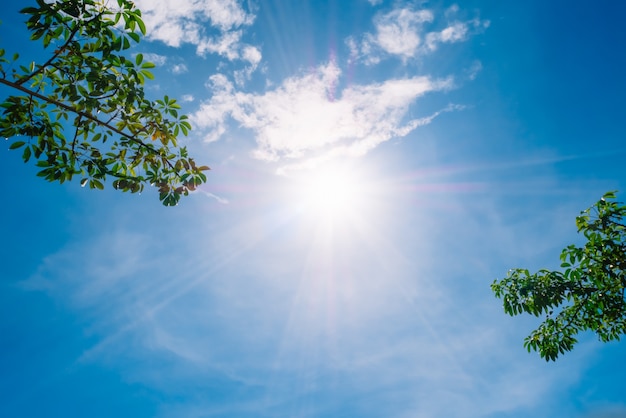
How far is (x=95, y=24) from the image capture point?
4.75 metres

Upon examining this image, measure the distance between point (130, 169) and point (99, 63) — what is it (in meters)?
1.69

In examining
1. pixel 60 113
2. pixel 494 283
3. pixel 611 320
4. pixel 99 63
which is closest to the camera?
pixel 99 63

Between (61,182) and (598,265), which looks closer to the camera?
(61,182)

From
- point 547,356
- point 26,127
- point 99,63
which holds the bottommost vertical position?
point 547,356

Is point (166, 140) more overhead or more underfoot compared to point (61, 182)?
more overhead

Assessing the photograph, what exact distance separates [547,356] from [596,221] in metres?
3.21

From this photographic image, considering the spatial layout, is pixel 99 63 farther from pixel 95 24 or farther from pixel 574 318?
pixel 574 318

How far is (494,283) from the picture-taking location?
8336 mm

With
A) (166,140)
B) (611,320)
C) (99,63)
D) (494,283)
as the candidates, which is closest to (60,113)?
(99,63)

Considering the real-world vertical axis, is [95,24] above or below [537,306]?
above

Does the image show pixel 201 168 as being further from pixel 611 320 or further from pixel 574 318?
pixel 611 320

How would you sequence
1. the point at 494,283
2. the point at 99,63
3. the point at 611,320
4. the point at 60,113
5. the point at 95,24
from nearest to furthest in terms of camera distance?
the point at 95,24
the point at 99,63
the point at 60,113
the point at 611,320
the point at 494,283

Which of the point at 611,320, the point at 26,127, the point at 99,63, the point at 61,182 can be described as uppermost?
the point at 99,63

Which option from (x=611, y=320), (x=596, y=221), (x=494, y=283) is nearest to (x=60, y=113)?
(x=494, y=283)
